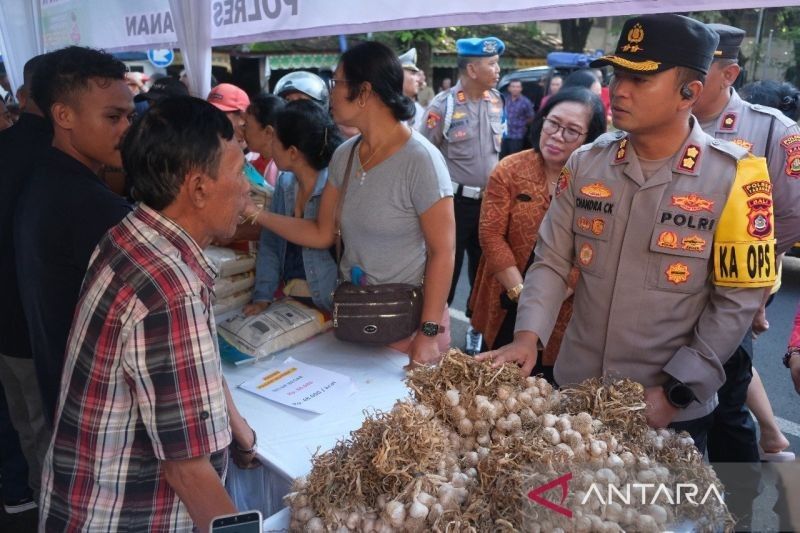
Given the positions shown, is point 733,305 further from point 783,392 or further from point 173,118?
point 783,392

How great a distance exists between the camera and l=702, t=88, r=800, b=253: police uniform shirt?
252 cm

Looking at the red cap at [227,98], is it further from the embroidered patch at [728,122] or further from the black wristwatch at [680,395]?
the black wristwatch at [680,395]

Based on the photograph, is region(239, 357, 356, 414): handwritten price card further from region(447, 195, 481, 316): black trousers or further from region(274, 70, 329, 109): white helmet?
region(447, 195, 481, 316): black trousers

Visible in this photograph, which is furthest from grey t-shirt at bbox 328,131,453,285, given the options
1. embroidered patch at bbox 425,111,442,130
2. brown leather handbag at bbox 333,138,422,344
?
embroidered patch at bbox 425,111,442,130

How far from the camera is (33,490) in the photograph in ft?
9.90

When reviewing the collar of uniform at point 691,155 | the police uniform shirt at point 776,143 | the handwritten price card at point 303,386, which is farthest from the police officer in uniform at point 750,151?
the handwritten price card at point 303,386

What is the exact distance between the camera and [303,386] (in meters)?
2.19

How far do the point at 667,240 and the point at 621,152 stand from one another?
32 centimetres

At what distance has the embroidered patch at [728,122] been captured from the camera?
8.65ft

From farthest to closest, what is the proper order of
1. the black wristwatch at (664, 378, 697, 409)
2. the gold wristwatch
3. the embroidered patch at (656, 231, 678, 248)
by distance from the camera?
the gold wristwatch < the embroidered patch at (656, 231, 678, 248) < the black wristwatch at (664, 378, 697, 409)

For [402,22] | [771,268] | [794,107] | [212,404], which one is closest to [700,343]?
[771,268]

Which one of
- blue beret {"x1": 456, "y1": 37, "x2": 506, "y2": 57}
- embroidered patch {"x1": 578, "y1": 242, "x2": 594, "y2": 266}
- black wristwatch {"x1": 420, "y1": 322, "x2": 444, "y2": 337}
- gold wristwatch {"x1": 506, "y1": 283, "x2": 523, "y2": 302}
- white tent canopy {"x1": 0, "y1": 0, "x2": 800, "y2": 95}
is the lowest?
gold wristwatch {"x1": 506, "y1": 283, "x2": 523, "y2": 302}

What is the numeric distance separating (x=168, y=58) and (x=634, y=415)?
10721 millimetres

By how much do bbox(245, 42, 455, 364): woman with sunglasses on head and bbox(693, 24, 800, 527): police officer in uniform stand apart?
1.21m
